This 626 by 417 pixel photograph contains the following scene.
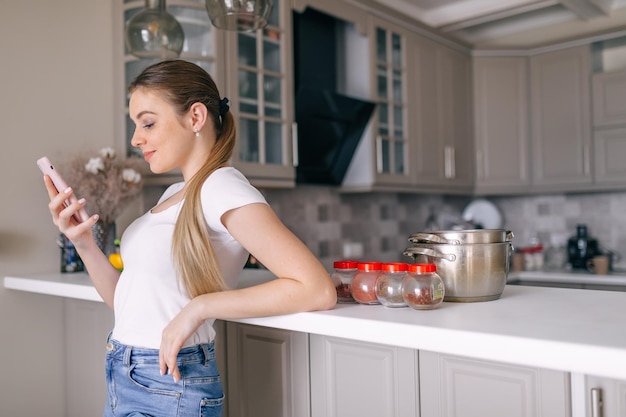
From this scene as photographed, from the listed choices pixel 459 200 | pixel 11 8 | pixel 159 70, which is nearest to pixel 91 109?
pixel 11 8

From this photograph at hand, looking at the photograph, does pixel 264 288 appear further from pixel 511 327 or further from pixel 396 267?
pixel 511 327

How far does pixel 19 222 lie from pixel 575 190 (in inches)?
126

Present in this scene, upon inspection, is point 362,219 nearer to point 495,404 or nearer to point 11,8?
point 11,8

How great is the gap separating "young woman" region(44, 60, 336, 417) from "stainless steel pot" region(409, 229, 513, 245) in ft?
0.88

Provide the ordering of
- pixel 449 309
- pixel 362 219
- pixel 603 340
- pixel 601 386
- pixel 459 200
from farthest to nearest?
pixel 459 200 < pixel 362 219 < pixel 449 309 < pixel 601 386 < pixel 603 340

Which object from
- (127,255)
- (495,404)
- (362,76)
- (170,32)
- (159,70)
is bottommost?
(495,404)

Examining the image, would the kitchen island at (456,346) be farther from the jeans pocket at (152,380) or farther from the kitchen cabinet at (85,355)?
the kitchen cabinet at (85,355)

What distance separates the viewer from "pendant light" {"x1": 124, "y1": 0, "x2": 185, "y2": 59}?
174 centimetres

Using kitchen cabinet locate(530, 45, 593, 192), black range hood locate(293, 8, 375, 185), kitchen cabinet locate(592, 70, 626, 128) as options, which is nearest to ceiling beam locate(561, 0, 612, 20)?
kitchen cabinet locate(530, 45, 593, 192)

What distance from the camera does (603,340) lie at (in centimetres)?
85

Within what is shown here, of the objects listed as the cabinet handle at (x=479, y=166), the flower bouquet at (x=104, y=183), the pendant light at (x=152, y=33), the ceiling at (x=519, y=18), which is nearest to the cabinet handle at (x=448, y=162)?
the cabinet handle at (x=479, y=166)

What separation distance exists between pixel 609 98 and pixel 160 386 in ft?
11.1

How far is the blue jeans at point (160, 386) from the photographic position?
1.13 m

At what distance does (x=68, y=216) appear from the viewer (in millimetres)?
1229
